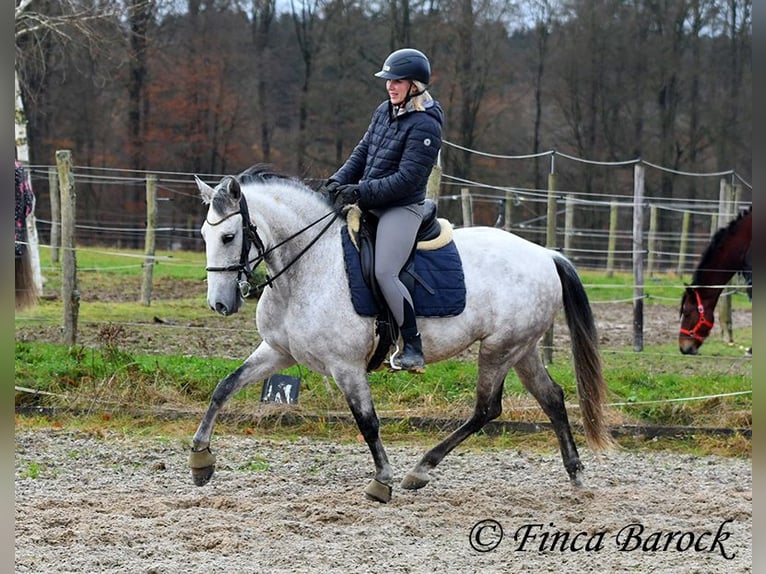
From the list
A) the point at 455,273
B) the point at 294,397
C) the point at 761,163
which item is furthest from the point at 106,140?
the point at 761,163

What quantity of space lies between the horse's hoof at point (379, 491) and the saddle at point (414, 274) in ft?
2.20

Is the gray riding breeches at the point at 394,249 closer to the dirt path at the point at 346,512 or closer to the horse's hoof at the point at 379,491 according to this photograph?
the horse's hoof at the point at 379,491

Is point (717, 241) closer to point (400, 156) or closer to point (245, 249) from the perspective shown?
point (400, 156)

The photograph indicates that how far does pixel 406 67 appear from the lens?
518 centimetres

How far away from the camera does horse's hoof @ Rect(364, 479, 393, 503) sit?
5289mm

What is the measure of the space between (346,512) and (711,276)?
306 inches

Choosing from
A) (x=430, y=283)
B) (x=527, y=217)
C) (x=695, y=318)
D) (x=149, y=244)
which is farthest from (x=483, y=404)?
(x=527, y=217)

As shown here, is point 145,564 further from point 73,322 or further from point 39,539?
point 73,322

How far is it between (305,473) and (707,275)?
7.12m

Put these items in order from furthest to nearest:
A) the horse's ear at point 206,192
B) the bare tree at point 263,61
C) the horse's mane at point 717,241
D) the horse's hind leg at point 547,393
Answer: the bare tree at point 263,61 < the horse's mane at point 717,241 < the horse's hind leg at point 547,393 < the horse's ear at point 206,192

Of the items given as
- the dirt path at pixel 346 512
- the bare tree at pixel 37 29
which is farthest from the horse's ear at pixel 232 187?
the bare tree at pixel 37 29

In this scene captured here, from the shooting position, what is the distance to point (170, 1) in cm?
2489

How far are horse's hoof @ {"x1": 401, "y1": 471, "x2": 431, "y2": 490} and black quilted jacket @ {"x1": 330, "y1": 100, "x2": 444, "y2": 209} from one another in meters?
1.61

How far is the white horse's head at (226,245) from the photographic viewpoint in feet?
16.2
